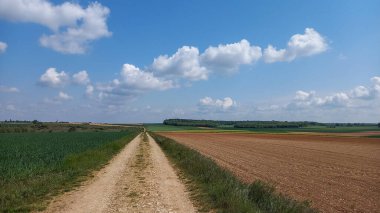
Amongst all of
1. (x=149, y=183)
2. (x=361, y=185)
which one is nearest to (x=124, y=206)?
(x=149, y=183)

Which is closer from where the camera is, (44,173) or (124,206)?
(124,206)

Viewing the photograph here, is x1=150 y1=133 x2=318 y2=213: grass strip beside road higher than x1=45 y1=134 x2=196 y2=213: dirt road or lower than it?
higher

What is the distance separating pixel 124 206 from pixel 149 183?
16.6ft

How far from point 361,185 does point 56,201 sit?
1419 cm

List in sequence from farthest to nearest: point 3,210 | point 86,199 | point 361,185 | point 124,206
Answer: point 361,185, point 86,199, point 124,206, point 3,210

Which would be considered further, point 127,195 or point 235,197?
point 127,195

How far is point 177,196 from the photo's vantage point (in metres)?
13.4

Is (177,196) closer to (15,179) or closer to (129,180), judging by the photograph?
(129,180)

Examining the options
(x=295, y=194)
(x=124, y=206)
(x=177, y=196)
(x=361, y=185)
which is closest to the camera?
(x=124, y=206)

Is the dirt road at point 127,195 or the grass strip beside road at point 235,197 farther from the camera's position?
the dirt road at point 127,195

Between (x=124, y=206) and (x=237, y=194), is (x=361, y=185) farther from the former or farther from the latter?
(x=124, y=206)

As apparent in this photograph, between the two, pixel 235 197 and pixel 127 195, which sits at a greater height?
pixel 235 197

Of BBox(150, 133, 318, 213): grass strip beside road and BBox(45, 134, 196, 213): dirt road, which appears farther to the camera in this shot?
BBox(45, 134, 196, 213): dirt road

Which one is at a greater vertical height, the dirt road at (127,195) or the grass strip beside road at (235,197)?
the grass strip beside road at (235,197)
